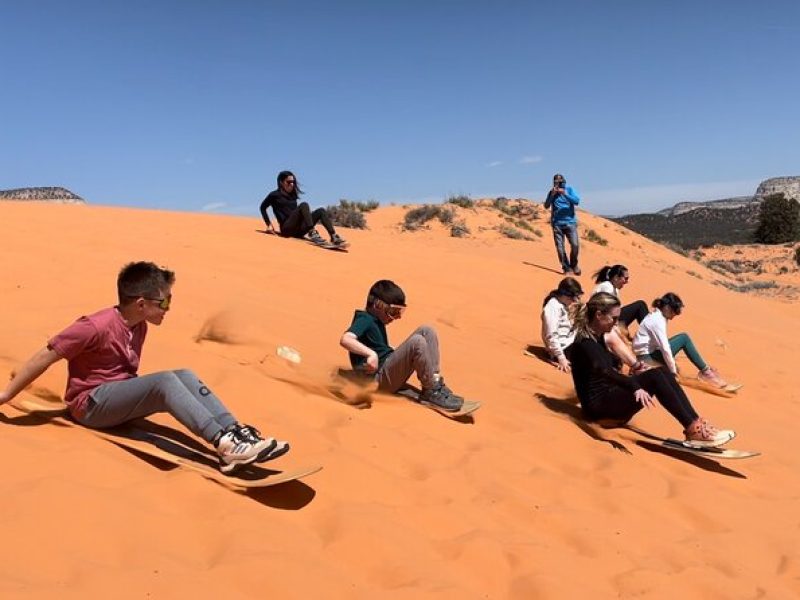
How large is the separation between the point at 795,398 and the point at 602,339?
4.02 m

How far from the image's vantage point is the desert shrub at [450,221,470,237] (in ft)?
65.8

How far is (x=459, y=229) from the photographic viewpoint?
20375 mm

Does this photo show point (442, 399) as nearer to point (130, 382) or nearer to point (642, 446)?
point (642, 446)

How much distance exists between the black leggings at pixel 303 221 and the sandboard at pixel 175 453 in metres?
7.73

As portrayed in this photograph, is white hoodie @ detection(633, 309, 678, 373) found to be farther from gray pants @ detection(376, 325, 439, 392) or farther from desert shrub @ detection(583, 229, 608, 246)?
desert shrub @ detection(583, 229, 608, 246)

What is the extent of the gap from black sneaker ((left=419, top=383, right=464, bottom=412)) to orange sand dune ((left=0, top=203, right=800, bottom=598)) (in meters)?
0.10

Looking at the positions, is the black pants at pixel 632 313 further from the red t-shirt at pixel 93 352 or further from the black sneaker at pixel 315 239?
the red t-shirt at pixel 93 352

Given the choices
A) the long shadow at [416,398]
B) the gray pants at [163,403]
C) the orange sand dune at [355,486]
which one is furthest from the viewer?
the long shadow at [416,398]

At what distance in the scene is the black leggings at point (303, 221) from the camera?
1120 centimetres

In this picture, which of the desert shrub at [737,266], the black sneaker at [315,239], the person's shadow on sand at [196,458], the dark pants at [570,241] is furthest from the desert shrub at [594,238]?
the person's shadow on sand at [196,458]

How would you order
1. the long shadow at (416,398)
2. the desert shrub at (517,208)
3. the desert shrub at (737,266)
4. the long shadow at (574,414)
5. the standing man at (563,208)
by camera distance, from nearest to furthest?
the long shadow at (416,398) → the long shadow at (574,414) → the standing man at (563,208) → the desert shrub at (517,208) → the desert shrub at (737,266)

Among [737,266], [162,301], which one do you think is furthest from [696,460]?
[737,266]

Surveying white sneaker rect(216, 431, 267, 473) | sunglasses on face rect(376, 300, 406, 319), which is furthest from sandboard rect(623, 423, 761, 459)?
white sneaker rect(216, 431, 267, 473)

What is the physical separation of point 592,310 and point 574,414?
91 cm
